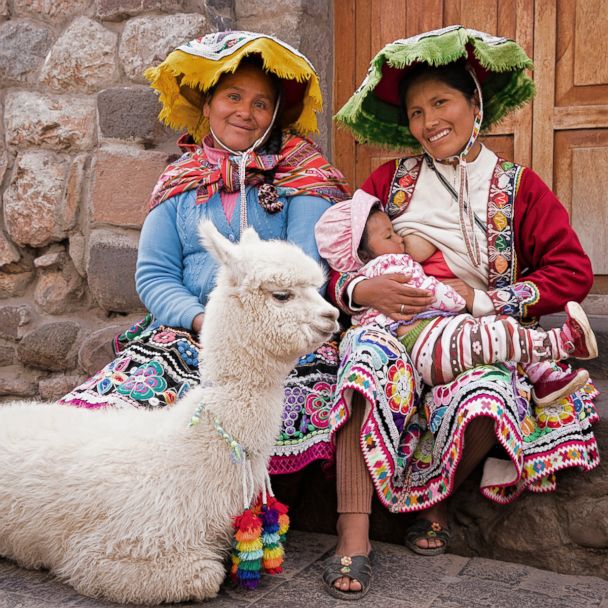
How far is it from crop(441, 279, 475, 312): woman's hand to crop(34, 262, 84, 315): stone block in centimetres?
195

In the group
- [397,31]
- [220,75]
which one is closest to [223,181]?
[220,75]

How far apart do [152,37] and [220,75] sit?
71cm

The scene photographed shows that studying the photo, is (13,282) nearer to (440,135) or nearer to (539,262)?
(440,135)

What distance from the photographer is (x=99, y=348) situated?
3486mm

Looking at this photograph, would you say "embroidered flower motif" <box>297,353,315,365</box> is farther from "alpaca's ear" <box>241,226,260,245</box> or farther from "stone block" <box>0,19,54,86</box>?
"stone block" <box>0,19,54,86</box>

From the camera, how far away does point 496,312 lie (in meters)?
2.38

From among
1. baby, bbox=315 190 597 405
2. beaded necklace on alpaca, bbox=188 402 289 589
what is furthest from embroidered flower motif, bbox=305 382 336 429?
beaded necklace on alpaca, bbox=188 402 289 589

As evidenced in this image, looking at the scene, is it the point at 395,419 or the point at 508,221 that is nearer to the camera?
the point at 395,419

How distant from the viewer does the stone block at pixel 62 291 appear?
3633 millimetres

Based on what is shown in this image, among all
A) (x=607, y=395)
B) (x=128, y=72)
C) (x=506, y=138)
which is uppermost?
(x=128, y=72)

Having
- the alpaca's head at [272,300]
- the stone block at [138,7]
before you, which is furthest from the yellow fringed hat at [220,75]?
the alpaca's head at [272,300]

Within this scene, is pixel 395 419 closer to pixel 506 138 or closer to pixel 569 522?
pixel 569 522

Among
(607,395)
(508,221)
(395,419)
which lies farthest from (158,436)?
(607,395)

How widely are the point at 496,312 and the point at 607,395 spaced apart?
2.00 feet
